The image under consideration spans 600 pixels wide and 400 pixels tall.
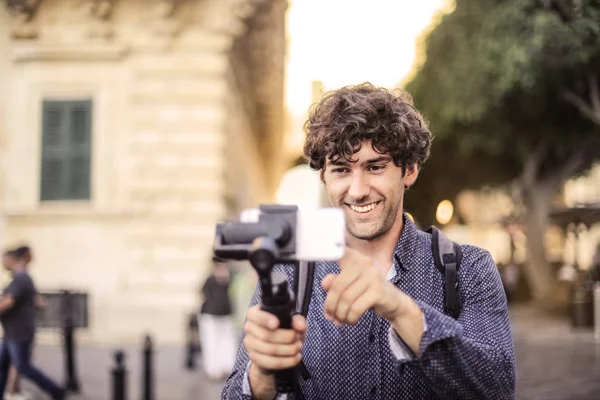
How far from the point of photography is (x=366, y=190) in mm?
2094

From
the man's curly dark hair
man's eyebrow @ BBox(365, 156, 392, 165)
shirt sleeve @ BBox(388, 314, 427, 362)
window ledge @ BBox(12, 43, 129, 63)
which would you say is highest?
window ledge @ BBox(12, 43, 129, 63)

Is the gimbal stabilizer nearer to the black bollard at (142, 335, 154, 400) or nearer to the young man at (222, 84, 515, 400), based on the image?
the young man at (222, 84, 515, 400)

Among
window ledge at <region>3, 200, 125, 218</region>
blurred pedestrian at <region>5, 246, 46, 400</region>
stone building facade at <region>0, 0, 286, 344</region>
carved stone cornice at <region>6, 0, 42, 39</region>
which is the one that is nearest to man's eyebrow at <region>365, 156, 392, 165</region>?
blurred pedestrian at <region>5, 246, 46, 400</region>

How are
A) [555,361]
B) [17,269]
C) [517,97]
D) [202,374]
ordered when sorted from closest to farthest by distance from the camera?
[17,269] < [202,374] < [555,361] < [517,97]

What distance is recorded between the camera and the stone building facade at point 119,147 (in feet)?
43.6

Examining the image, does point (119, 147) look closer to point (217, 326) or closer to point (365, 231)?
point (217, 326)

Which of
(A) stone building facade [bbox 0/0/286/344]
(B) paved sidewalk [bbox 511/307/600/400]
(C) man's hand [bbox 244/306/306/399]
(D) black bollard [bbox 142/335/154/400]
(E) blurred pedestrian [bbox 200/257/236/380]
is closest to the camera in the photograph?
(C) man's hand [bbox 244/306/306/399]

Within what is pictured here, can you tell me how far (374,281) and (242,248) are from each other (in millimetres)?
303

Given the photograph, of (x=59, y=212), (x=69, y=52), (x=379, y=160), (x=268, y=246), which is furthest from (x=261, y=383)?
(x=69, y=52)

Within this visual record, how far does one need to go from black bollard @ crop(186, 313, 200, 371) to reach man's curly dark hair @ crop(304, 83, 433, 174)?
30.8 ft

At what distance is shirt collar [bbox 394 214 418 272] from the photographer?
222 cm

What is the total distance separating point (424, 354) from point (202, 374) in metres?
9.30

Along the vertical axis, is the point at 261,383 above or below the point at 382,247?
below

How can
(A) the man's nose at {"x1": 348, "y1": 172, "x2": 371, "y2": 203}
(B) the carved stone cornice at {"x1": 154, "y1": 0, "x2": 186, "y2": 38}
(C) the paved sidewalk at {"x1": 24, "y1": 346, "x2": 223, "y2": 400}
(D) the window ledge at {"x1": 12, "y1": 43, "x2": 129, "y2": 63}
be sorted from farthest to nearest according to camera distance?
(D) the window ledge at {"x1": 12, "y1": 43, "x2": 129, "y2": 63} < (B) the carved stone cornice at {"x1": 154, "y1": 0, "x2": 186, "y2": 38} < (C) the paved sidewalk at {"x1": 24, "y1": 346, "x2": 223, "y2": 400} < (A) the man's nose at {"x1": 348, "y1": 172, "x2": 371, "y2": 203}
